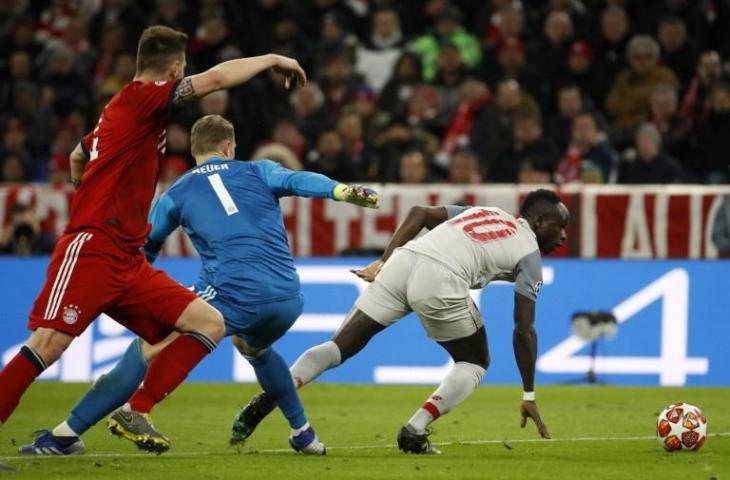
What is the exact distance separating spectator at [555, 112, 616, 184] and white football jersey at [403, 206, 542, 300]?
743cm

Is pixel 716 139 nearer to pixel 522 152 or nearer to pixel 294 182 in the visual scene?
pixel 522 152

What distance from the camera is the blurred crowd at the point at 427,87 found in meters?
16.1

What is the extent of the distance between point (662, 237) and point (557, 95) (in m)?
3.28

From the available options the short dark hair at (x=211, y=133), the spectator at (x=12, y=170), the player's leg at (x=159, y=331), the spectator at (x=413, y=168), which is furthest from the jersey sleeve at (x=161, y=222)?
the spectator at (x=12, y=170)

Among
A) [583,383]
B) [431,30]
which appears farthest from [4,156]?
[583,383]

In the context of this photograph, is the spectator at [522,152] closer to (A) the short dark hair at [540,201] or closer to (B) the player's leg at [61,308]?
(A) the short dark hair at [540,201]

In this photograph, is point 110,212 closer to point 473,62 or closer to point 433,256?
point 433,256

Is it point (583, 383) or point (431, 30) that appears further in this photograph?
point (431, 30)

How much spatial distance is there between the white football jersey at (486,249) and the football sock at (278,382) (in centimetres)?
108

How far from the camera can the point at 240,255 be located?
802 cm

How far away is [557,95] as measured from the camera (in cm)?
1717

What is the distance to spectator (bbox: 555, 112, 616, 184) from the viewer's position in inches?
623

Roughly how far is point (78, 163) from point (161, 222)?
2.58 feet

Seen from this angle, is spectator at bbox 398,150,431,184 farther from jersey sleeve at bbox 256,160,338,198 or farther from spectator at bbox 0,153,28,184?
jersey sleeve at bbox 256,160,338,198
